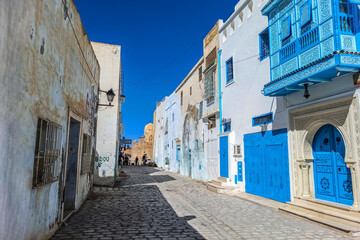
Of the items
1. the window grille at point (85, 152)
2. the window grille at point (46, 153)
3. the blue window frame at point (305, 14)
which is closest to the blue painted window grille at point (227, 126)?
the blue window frame at point (305, 14)

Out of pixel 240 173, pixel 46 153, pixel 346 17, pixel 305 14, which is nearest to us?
pixel 46 153

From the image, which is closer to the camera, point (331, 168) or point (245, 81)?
point (331, 168)

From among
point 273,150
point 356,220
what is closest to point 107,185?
point 273,150

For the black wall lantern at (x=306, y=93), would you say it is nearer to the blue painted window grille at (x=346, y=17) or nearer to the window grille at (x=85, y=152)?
the blue painted window grille at (x=346, y=17)

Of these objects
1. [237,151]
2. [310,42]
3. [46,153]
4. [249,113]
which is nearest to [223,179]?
[237,151]

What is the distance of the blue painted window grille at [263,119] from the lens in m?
8.70

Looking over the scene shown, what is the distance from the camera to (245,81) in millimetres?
10367

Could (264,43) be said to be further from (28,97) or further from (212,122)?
(28,97)

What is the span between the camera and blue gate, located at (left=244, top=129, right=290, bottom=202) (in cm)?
790

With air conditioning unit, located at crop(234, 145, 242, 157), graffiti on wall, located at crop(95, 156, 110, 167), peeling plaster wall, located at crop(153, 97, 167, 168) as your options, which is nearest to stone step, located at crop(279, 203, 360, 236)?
air conditioning unit, located at crop(234, 145, 242, 157)

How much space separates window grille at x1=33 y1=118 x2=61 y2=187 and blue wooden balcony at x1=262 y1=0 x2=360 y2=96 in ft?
18.4

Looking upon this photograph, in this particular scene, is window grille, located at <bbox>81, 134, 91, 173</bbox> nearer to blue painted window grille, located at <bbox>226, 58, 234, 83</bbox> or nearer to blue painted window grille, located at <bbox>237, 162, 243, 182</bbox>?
blue painted window grille, located at <bbox>237, 162, 243, 182</bbox>

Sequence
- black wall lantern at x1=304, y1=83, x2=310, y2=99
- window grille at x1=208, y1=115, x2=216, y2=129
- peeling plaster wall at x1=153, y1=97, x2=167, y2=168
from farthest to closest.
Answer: peeling plaster wall at x1=153, y1=97, x2=167, y2=168
window grille at x1=208, y1=115, x2=216, y2=129
black wall lantern at x1=304, y1=83, x2=310, y2=99

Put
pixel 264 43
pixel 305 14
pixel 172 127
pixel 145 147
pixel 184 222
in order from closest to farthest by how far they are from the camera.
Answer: pixel 184 222 < pixel 305 14 < pixel 264 43 < pixel 172 127 < pixel 145 147
